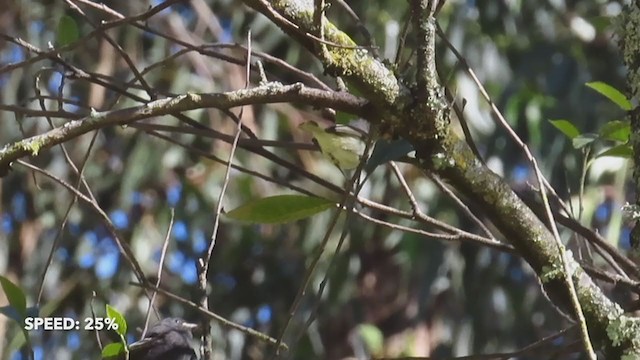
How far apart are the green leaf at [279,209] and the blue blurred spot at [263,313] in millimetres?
2601

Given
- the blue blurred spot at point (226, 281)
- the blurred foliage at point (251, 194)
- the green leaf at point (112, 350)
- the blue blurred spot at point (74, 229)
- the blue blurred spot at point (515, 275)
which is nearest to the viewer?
the green leaf at point (112, 350)

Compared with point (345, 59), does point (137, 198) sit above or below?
above

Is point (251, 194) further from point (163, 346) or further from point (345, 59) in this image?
point (345, 59)

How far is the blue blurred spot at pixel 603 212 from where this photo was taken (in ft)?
11.4

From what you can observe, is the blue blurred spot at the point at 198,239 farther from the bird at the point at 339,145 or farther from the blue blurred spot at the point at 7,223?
the bird at the point at 339,145

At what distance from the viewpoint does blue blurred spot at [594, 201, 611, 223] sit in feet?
11.4

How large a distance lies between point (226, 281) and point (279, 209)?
105 inches

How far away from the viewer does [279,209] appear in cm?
119

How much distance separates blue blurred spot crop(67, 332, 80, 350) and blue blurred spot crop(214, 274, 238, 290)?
542 mm

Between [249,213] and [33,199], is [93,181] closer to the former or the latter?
[33,199]

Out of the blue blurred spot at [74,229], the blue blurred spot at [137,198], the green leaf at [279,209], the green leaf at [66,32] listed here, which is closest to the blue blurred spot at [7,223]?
the blue blurred spot at [74,229]

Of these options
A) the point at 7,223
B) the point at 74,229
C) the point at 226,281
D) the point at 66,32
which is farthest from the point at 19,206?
the point at 66,32

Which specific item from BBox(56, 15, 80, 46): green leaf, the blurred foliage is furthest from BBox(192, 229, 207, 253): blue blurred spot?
BBox(56, 15, 80, 46): green leaf

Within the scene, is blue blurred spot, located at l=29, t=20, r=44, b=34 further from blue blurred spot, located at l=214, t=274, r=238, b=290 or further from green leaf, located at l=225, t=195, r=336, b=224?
green leaf, located at l=225, t=195, r=336, b=224
